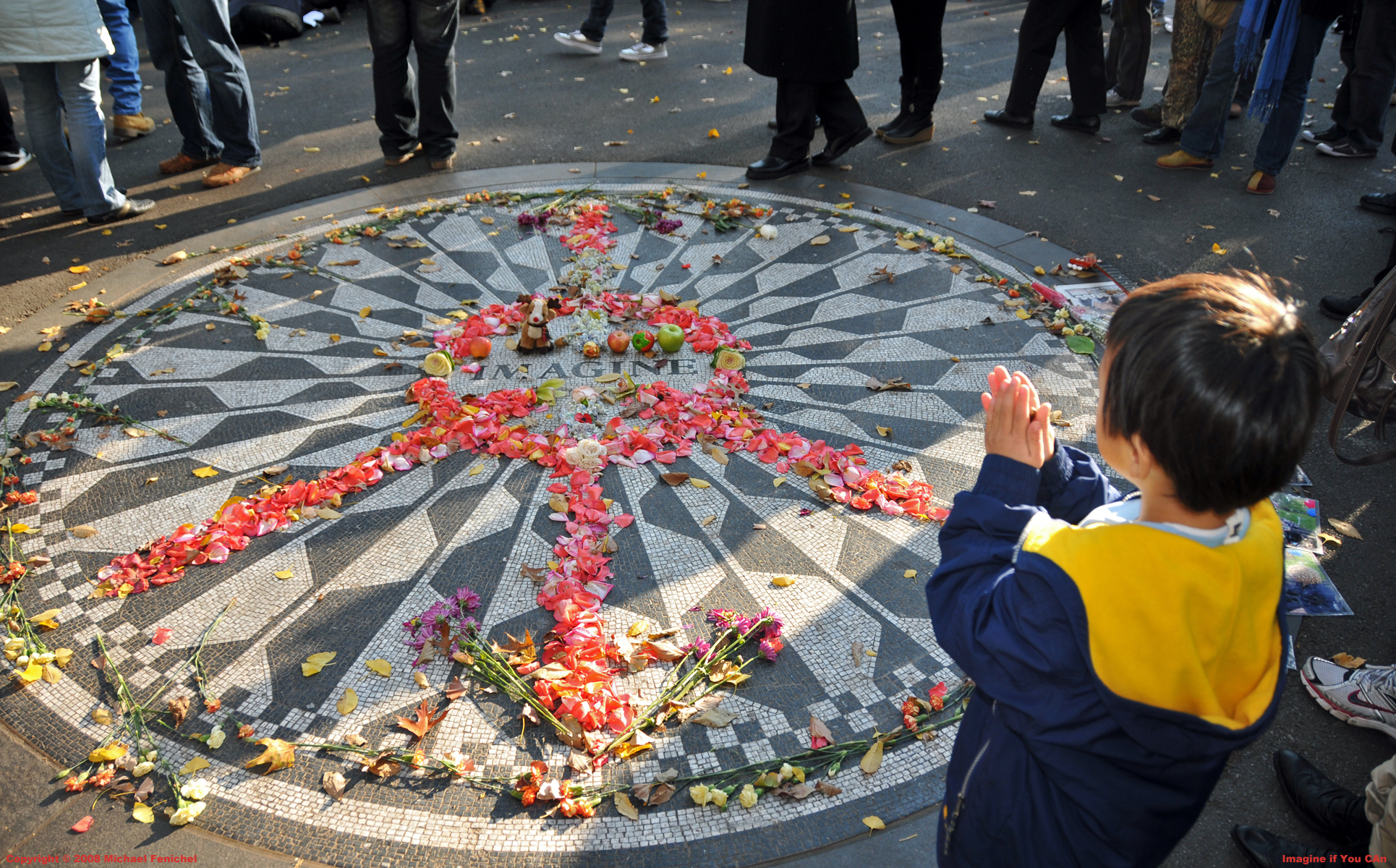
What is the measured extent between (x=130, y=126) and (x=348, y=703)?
6189mm

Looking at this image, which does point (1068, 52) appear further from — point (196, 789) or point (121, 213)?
point (196, 789)

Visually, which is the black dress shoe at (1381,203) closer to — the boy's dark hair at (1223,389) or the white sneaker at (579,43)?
the boy's dark hair at (1223,389)

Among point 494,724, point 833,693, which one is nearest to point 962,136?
point 833,693

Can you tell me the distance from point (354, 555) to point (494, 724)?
3.29 ft

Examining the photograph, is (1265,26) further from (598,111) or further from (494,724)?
(494,724)

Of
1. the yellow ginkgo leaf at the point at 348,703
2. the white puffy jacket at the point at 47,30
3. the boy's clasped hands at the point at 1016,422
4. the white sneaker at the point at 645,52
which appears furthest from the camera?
the white sneaker at the point at 645,52

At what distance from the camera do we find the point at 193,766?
2.44 meters

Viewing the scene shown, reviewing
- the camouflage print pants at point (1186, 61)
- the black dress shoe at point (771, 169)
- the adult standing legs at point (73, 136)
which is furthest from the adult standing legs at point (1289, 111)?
the adult standing legs at point (73, 136)

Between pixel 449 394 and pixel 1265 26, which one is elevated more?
pixel 1265 26

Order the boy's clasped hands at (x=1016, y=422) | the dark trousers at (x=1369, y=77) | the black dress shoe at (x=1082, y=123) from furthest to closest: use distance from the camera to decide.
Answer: the black dress shoe at (x=1082, y=123) < the dark trousers at (x=1369, y=77) < the boy's clasped hands at (x=1016, y=422)

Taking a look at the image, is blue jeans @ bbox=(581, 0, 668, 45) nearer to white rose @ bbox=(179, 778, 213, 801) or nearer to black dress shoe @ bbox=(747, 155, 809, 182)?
black dress shoe @ bbox=(747, 155, 809, 182)

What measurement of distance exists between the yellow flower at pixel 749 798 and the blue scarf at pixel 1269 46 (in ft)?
18.7

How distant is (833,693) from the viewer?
2.64 meters

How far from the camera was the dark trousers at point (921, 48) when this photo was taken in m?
6.09
